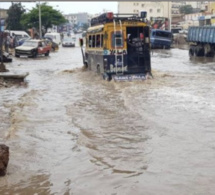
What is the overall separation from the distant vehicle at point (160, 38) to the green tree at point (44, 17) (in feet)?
76.3

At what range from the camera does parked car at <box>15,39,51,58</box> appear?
31.1 metres

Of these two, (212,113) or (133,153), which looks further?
(212,113)

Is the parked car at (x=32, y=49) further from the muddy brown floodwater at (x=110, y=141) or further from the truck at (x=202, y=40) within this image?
the muddy brown floodwater at (x=110, y=141)

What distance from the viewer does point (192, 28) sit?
108 feet

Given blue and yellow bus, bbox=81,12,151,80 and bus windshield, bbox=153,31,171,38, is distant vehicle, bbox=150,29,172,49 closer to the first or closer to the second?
bus windshield, bbox=153,31,171,38

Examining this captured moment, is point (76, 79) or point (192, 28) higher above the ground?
point (192, 28)

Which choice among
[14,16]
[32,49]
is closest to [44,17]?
[14,16]

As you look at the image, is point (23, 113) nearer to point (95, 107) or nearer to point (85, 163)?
point (95, 107)

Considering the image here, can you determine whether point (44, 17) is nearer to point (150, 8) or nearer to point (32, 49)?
point (32, 49)

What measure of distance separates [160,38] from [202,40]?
12.1 meters

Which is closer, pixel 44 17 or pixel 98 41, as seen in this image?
pixel 98 41

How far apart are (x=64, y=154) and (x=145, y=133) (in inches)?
75.7

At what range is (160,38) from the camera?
140 feet

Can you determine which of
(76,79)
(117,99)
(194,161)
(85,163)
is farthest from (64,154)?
(76,79)
